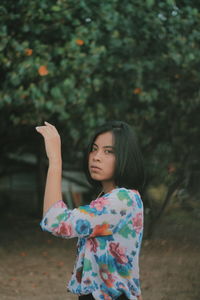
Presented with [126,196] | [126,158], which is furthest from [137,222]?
[126,158]

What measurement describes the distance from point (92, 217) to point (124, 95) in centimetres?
491

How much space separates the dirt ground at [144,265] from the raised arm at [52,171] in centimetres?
319

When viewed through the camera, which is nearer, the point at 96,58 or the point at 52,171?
the point at 52,171

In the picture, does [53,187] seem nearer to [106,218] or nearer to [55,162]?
[55,162]

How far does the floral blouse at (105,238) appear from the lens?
1.82 m

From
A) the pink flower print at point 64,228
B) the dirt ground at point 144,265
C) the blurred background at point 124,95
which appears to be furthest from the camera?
the blurred background at point 124,95

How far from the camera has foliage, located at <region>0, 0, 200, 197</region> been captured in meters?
5.62

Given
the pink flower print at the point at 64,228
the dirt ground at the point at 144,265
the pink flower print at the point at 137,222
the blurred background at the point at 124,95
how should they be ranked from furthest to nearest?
the blurred background at the point at 124,95 < the dirt ground at the point at 144,265 < the pink flower print at the point at 137,222 < the pink flower print at the point at 64,228

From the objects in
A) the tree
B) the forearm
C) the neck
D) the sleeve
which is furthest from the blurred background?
the forearm

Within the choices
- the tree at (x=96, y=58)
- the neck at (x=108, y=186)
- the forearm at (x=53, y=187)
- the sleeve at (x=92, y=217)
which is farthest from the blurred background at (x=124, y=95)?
the forearm at (x=53, y=187)

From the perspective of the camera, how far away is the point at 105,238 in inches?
74.1

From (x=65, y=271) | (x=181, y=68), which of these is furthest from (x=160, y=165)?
(x=65, y=271)

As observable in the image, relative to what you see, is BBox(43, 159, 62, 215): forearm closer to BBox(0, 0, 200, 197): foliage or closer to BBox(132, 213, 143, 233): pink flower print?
BBox(132, 213, 143, 233): pink flower print

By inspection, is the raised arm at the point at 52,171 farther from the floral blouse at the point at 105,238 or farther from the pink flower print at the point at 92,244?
the pink flower print at the point at 92,244
